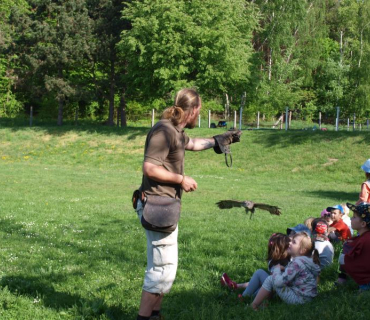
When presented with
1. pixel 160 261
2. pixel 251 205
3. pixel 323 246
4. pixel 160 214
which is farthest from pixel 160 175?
pixel 323 246

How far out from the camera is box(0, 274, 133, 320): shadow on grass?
4.59 m

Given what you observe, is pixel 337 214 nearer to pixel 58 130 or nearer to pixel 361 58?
pixel 58 130

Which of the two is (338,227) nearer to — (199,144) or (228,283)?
(228,283)

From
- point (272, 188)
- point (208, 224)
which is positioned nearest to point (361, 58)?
point (272, 188)

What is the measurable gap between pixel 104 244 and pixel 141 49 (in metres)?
27.7

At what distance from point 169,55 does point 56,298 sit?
1171 inches

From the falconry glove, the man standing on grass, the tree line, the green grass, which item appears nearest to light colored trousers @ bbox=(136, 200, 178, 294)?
the man standing on grass

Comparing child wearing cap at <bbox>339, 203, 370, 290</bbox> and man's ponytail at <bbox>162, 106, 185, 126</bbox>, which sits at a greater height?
man's ponytail at <bbox>162, 106, 185, 126</bbox>

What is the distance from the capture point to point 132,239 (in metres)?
8.12

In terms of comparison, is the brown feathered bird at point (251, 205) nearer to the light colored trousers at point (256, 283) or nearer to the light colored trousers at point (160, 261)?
the light colored trousers at point (160, 261)

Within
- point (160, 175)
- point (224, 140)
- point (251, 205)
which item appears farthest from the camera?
point (224, 140)

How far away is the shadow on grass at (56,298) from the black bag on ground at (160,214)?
102 cm

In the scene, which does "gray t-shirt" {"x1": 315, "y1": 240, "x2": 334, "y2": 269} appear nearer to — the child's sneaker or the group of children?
the group of children

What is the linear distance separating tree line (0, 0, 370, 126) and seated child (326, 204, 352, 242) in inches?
1042
